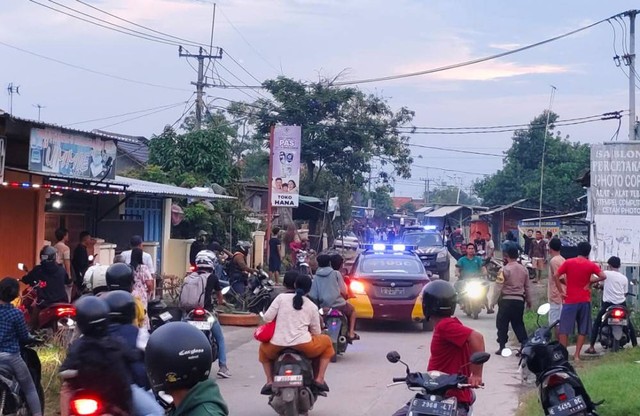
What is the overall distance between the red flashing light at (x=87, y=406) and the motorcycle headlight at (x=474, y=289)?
15187mm

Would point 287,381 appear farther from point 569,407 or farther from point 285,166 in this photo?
point 285,166

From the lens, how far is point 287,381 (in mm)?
9266

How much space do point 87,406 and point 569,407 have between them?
12.7 ft

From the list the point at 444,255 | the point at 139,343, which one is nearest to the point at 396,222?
the point at 444,255

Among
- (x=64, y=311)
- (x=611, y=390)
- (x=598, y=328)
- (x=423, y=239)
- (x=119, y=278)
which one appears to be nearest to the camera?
(x=119, y=278)

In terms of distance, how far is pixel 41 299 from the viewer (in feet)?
40.0

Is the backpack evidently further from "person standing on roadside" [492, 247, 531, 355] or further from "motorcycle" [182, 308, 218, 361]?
"person standing on roadside" [492, 247, 531, 355]

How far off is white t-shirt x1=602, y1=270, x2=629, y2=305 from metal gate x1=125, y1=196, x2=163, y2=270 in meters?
12.5

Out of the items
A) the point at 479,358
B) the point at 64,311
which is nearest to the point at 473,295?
the point at 64,311

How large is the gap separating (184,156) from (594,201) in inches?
647

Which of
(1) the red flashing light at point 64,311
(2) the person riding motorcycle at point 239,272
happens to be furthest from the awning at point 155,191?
(1) the red flashing light at point 64,311

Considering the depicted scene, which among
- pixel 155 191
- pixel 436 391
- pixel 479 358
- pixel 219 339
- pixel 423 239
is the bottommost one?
pixel 219 339

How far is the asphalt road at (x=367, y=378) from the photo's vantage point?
34.7 feet

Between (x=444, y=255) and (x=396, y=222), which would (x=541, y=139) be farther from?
(x=444, y=255)
